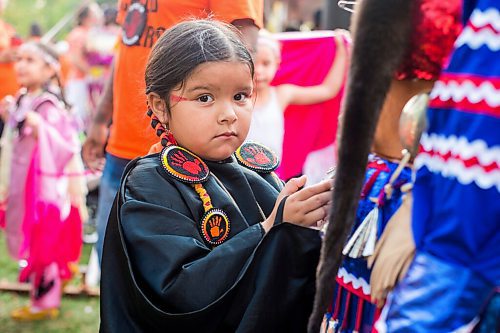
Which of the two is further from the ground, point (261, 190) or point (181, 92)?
point (181, 92)

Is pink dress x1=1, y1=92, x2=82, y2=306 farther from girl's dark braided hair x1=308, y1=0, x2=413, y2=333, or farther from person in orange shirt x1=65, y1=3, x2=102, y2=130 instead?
girl's dark braided hair x1=308, y1=0, x2=413, y2=333

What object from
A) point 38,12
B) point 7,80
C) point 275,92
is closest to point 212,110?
point 275,92

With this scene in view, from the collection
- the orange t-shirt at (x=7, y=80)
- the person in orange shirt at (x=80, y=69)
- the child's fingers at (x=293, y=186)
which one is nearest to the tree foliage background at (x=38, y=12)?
the person in orange shirt at (x=80, y=69)

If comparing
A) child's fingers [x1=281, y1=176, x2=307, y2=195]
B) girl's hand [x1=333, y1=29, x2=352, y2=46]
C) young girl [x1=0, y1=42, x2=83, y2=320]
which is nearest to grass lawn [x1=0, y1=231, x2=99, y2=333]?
young girl [x1=0, y1=42, x2=83, y2=320]

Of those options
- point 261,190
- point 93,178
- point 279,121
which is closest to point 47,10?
point 93,178

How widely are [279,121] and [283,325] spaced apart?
2.47 m

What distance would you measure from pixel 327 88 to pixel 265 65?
0.49m

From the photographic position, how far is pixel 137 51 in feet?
9.53

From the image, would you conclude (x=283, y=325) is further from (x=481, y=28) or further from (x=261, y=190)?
(x=481, y=28)

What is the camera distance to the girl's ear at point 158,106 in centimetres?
190

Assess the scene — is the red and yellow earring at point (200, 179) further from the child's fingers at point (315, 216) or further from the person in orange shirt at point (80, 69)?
the person in orange shirt at point (80, 69)

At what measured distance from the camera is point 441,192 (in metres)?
1.12

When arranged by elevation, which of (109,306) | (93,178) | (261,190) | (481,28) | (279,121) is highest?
(481,28)

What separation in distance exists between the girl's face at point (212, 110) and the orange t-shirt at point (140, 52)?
882 mm
